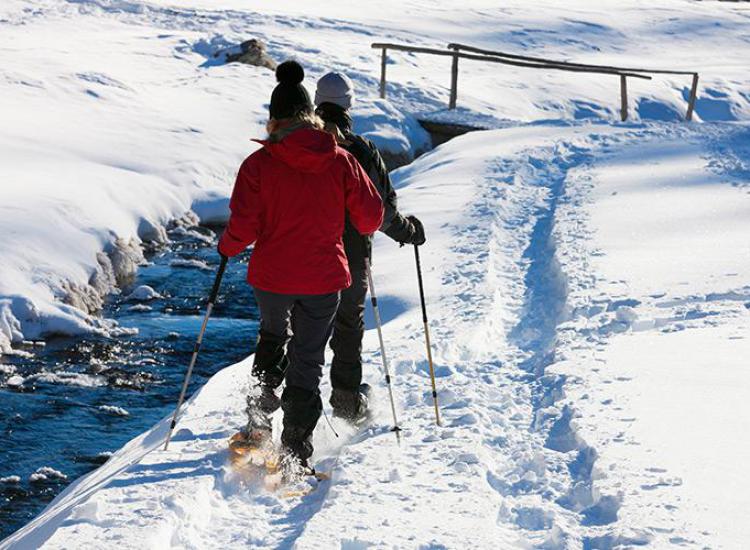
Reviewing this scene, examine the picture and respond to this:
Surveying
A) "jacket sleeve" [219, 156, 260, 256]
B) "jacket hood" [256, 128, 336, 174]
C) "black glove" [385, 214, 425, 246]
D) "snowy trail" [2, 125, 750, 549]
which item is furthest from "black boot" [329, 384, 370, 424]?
"jacket hood" [256, 128, 336, 174]

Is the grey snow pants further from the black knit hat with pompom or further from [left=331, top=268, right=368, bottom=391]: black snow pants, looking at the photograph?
the black knit hat with pompom

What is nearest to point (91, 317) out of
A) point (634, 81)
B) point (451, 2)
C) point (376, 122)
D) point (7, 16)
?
point (376, 122)

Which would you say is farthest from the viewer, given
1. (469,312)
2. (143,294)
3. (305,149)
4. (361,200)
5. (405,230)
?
(143,294)

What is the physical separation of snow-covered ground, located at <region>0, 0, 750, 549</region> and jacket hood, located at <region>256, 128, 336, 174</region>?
1.54 m

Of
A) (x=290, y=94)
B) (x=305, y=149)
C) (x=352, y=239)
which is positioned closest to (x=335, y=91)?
(x=290, y=94)

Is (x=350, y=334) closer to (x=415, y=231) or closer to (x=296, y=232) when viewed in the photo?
(x=415, y=231)

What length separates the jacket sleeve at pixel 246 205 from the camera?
15.0 feet

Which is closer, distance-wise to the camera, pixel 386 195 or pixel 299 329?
pixel 299 329

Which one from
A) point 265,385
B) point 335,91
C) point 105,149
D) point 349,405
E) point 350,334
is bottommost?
point 349,405

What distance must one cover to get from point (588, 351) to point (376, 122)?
12414mm

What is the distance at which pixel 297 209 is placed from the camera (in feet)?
15.2

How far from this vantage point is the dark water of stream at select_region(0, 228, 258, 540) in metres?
6.48

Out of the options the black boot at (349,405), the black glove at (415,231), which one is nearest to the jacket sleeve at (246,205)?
the black glove at (415,231)

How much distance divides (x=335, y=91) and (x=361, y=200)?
64 centimetres
